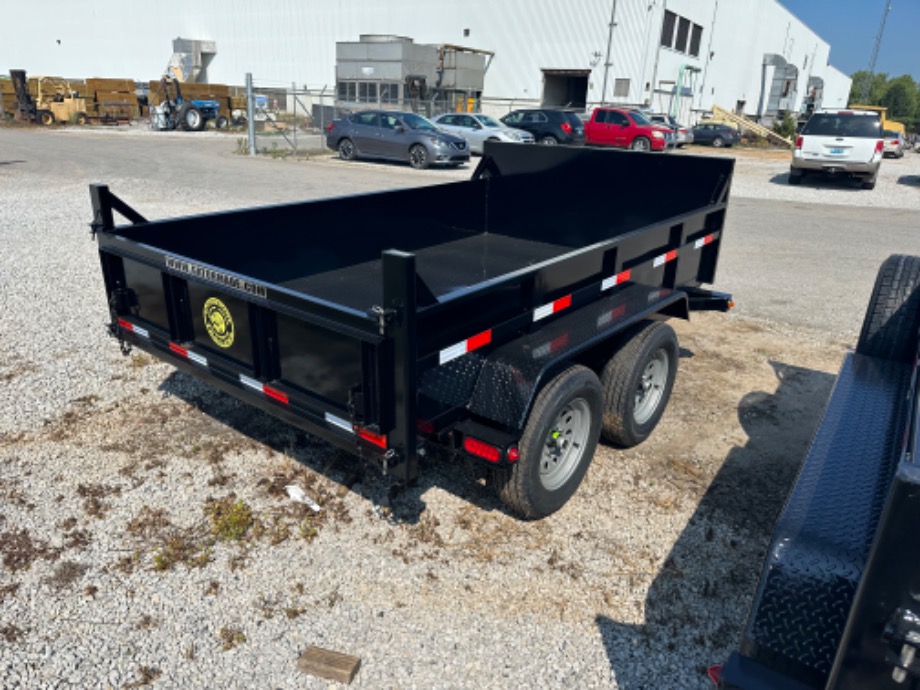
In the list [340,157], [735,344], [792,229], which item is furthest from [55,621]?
[340,157]

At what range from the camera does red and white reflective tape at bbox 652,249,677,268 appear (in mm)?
4383

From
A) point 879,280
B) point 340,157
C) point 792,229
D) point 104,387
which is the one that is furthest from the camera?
point 340,157

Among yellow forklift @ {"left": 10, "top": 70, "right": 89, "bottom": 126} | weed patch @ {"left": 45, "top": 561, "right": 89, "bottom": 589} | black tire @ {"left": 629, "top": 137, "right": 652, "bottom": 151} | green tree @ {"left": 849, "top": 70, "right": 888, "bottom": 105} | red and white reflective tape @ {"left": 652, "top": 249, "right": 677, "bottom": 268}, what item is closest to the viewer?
weed patch @ {"left": 45, "top": 561, "right": 89, "bottom": 589}

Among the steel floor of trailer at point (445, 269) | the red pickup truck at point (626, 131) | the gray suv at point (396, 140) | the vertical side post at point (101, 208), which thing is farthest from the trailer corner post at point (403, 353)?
the red pickup truck at point (626, 131)

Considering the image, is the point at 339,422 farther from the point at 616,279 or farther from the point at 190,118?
the point at 190,118

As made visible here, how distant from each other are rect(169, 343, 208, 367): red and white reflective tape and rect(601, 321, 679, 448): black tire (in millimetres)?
2287

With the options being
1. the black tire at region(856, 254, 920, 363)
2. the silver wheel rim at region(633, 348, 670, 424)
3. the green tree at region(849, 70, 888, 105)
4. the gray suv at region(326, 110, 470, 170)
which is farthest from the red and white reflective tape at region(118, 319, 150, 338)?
the green tree at region(849, 70, 888, 105)

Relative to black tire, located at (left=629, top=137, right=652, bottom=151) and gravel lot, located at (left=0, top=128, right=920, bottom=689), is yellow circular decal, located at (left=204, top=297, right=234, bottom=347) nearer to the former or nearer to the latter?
gravel lot, located at (left=0, top=128, right=920, bottom=689)

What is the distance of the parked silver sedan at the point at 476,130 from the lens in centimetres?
2155

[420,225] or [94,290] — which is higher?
[420,225]

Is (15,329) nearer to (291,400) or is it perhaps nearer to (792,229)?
(291,400)

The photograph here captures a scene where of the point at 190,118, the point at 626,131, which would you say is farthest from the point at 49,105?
the point at 626,131

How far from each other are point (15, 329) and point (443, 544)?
15.9 ft

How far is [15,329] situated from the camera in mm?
6023
